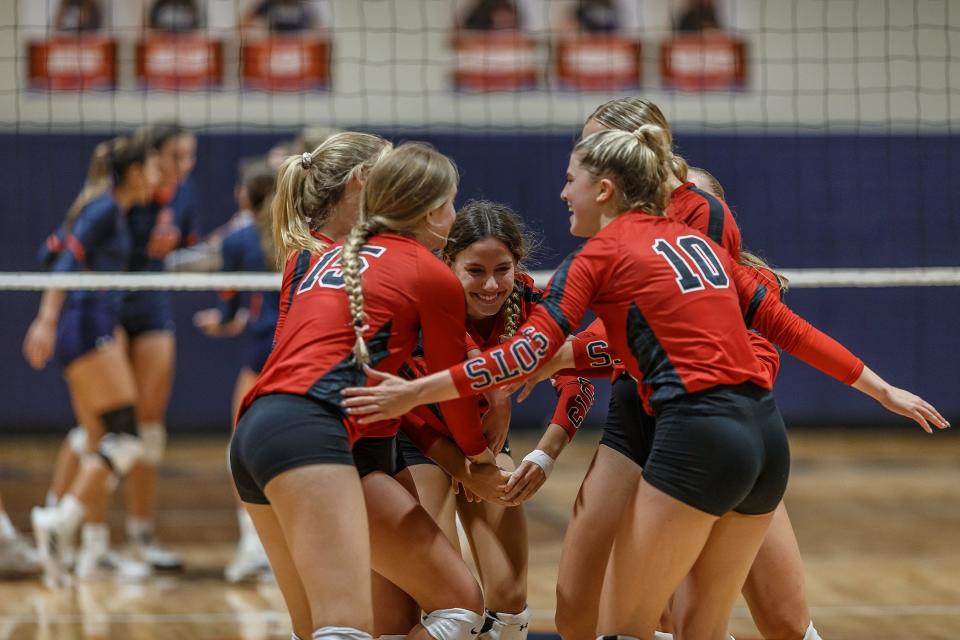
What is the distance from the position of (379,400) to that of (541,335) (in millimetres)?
365

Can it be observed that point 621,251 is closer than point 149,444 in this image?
Yes

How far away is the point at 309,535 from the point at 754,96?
739 cm

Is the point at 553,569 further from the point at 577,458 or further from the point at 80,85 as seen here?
the point at 80,85

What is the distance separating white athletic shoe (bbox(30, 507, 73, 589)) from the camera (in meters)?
5.38

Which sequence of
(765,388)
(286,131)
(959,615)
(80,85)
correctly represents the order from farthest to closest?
(286,131)
(80,85)
(959,615)
(765,388)

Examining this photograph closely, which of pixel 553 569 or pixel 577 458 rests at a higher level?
pixel 553 569

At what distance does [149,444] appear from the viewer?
580 centimetres

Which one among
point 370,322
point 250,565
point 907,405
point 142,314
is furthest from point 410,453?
point 142,314

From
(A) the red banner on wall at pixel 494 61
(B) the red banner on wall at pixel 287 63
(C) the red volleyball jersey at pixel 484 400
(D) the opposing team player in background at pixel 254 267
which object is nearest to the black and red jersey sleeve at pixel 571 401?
(C) the red volleyball jersey at pixel 484 400

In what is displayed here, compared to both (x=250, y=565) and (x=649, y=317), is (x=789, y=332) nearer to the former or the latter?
(x=649, y=317)

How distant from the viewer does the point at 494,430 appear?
129 inches

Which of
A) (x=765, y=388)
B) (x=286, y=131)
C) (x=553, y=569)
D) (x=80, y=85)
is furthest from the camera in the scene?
(x=286, y=131)

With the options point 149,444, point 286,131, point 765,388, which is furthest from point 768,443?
point 286,131

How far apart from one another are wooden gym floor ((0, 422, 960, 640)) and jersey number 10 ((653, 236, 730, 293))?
7.14ft
